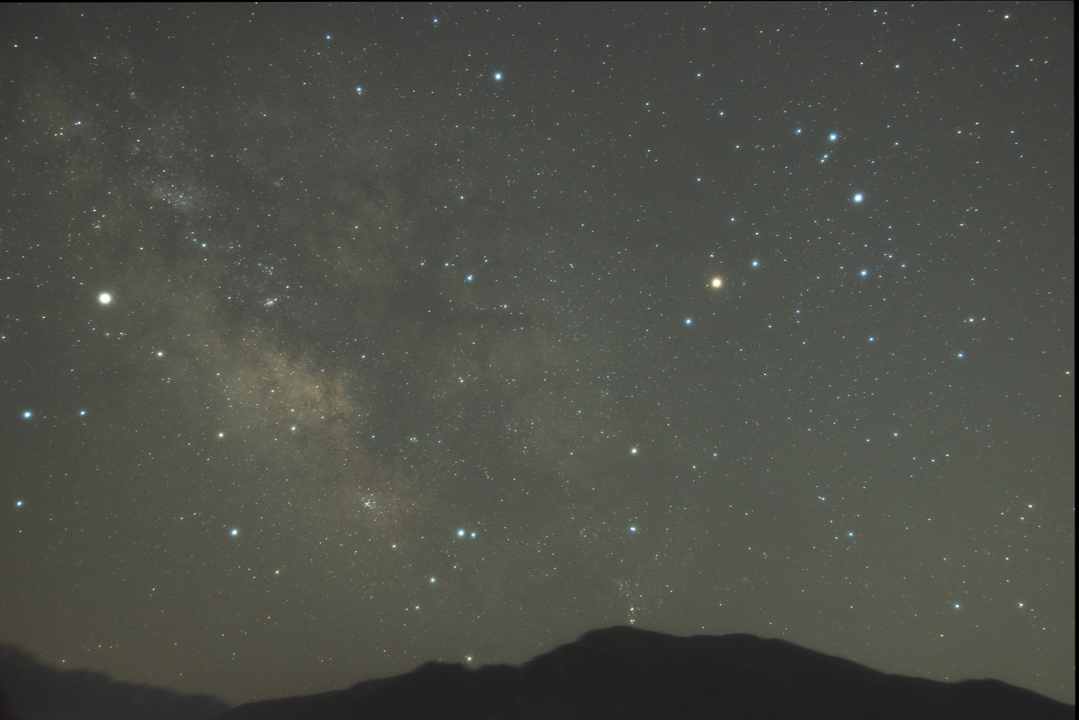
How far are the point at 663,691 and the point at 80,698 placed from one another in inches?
441

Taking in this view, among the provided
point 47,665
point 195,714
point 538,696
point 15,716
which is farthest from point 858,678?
point 15,716

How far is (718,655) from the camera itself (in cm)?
1062

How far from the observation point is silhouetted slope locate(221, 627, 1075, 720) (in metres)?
8.52

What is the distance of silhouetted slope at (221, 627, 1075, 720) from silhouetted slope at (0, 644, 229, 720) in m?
0.86

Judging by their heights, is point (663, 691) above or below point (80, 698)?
above

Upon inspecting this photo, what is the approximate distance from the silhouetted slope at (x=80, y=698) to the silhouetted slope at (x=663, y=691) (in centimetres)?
86

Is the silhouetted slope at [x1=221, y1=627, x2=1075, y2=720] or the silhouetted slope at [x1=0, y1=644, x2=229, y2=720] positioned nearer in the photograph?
the silhouetted slope at [x1=0, y1=644, x2=229, y2=720]

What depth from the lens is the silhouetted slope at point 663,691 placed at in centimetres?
852

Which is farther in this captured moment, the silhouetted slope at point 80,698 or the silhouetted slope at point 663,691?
the silhouetted slope at point 663,691

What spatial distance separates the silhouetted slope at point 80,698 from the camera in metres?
7.78

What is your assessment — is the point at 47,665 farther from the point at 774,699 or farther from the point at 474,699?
the point at 774,699

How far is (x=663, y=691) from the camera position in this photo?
9.49 m

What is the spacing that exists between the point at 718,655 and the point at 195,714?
10694 millimetres

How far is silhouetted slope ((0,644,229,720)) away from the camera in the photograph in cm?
778
